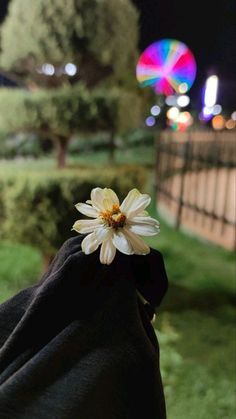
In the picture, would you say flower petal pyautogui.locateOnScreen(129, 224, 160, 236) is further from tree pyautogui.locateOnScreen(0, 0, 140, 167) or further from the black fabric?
tree pyautogui.locateOnScreen(0, 0, 140, 167)

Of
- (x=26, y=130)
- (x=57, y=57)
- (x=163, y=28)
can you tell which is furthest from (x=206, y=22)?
(x=26, y=130)

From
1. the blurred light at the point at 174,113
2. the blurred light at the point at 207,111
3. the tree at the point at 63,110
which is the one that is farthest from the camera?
the blurred light at the point at 174,113

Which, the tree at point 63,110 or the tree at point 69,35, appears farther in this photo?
the tree at point 63,110

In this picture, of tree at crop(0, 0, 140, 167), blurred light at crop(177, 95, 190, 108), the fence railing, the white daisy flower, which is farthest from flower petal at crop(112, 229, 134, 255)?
blurred light at crop(177, 95, 190, 108)

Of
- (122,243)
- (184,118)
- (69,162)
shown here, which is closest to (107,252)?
(122,243)

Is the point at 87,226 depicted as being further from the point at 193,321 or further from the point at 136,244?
the point at 193,321

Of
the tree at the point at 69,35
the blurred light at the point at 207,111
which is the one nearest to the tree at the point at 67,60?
the tree at the point at 69,35

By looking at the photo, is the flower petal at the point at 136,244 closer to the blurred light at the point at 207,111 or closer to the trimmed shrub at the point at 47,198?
the trimmed shrub at the point at 47,198
